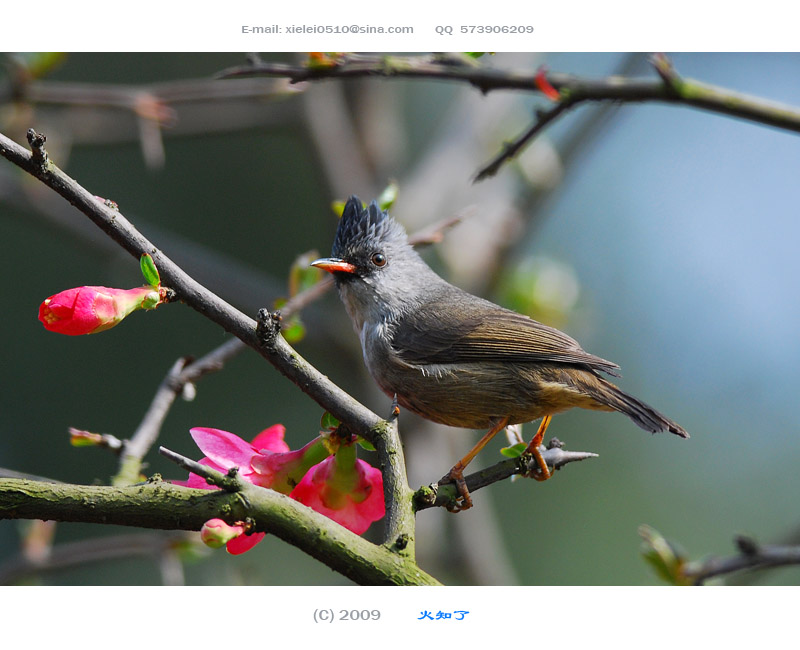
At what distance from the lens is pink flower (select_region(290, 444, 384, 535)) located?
4.94 feet

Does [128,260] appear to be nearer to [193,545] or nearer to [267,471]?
[193,545]

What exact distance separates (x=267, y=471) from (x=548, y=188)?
3.62 m

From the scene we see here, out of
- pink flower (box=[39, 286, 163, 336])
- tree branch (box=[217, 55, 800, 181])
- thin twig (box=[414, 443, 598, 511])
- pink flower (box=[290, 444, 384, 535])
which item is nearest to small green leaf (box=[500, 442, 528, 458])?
thin twig (box=[414, 443, 598, 511])

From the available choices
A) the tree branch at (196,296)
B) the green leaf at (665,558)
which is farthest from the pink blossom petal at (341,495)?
the green leaf at (665,558)

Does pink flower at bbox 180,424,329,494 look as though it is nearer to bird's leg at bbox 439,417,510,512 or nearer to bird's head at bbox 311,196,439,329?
bird's leg at bbox 439,417,510,512

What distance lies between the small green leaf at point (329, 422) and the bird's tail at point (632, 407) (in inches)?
33.7

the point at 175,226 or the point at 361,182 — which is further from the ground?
the point at 175,226

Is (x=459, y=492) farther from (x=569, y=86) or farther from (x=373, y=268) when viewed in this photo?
(x=373, y=268)

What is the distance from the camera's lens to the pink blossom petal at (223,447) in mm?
1477

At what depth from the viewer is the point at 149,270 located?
139 centimetres

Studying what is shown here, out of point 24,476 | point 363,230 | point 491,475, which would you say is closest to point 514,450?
point 491,475

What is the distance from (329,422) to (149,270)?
473 mm

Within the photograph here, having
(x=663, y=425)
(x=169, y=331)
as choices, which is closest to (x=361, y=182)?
(x=169, y=331)

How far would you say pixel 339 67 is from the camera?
1.85 metres
